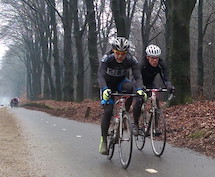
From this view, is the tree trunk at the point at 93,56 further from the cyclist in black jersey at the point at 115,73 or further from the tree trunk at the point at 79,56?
the cyclist in black jersey at the point at 115,73

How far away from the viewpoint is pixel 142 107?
725cm

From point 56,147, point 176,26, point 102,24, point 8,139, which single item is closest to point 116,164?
point 56,147

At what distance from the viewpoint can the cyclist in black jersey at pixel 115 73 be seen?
592cm

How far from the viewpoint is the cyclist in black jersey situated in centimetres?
592

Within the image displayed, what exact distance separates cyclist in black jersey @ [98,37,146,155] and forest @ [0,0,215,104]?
3.07 meters

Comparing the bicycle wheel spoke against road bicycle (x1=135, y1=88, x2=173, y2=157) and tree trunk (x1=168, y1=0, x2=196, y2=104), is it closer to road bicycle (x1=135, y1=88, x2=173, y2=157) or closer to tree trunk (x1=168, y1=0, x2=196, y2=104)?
road bicycle (x1=135, y1=88, x2=173, y2=157)

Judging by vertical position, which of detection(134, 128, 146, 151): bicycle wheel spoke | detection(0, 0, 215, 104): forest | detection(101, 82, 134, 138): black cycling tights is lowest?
detection(134, 128, 146, 151): bicycle wheel spoke

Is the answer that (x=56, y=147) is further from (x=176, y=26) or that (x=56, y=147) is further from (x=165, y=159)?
(x=176, y=26)

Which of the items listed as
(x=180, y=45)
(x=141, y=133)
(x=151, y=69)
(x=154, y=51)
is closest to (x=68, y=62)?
(x=180, y=45)

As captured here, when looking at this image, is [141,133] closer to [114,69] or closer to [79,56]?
[114,69]

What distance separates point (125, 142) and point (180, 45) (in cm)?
653

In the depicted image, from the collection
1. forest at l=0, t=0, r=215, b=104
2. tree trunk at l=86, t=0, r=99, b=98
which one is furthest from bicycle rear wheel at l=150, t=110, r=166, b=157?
tree trunk at l=86, t=0, r=99, b=98

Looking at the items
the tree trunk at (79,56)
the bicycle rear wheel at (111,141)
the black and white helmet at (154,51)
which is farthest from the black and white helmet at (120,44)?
the tree trunk at (79,56)

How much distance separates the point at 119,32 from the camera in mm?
16188
